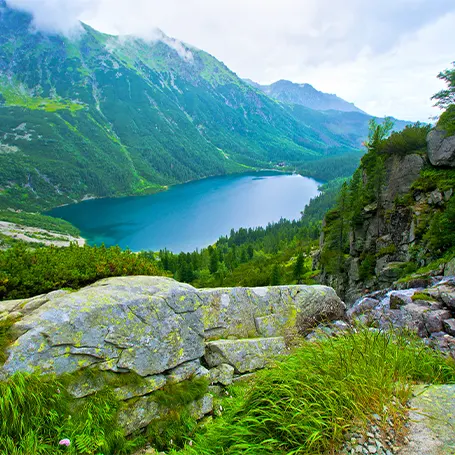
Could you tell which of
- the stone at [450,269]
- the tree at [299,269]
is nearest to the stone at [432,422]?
the stone at [450,269]

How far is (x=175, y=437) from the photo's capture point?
→ 659 centimetres

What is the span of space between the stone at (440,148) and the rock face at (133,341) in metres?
29.2

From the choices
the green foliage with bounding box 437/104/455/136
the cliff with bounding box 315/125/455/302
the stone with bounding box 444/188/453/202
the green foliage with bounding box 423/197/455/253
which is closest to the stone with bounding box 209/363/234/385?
the cliff with bounding box 315/125/455/302

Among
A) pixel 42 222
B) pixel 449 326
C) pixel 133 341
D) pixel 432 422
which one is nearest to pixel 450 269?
pixel 449 326

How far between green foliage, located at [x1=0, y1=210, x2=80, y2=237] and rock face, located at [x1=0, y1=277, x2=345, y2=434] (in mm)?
175968

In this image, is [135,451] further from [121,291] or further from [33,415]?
[121,291]

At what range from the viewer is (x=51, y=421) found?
5324 mm

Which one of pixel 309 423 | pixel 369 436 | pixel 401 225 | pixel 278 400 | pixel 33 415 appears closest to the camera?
pixel 369 436

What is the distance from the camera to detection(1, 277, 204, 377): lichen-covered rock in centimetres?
601

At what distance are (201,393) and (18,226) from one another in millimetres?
198872

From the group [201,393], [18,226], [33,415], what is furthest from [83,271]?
[18,226]

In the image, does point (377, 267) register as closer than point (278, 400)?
No

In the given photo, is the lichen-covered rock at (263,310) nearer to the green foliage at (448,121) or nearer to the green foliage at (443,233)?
the green foliage at (443,233)

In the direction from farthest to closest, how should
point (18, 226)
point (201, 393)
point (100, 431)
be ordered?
1. point (18, 226)
2. point (201, 393)
3. point (100, 431)
